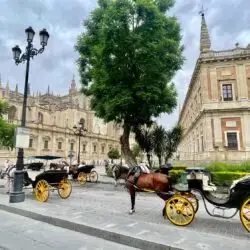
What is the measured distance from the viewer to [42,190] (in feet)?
29.1

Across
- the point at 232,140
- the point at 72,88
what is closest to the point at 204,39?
the point at 232,140

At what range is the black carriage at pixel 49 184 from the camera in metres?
8.82

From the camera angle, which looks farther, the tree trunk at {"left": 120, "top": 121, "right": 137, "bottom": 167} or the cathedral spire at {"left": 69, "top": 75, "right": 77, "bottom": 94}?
the cathedral spire at {"left": 69, "top": 75, "right": 77, "bottom": 94}

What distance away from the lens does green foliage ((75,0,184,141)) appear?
1553 centimetres

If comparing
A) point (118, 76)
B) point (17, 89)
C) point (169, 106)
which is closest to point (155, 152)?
point (169, 106)

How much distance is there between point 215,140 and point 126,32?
56.9 ft

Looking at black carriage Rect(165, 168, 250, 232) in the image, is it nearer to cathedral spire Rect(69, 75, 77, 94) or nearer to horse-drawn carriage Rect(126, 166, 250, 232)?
horse-drawn carriage Rect(126, 166, 250, 232)

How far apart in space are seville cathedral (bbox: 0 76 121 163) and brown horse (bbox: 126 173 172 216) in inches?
1362

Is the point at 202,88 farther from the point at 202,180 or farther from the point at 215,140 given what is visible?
the point at 202,180

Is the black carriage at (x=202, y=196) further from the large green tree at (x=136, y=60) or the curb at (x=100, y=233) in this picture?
the large green tree at (x=136, y=60)

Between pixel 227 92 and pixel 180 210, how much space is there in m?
25.9

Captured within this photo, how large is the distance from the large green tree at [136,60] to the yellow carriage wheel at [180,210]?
1026cm

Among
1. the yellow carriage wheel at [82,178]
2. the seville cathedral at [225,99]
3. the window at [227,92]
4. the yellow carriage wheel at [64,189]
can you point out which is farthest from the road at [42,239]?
the window at [227,92]

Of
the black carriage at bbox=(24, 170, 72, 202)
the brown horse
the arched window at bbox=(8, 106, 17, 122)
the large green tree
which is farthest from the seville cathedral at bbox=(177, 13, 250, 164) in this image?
the arched window at bbox=(8, 106, 17, 122)
